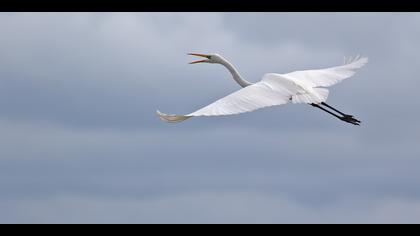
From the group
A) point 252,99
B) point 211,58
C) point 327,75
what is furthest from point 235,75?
point 252,99

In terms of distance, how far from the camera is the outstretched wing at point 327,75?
17703mm

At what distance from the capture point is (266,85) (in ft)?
54.6

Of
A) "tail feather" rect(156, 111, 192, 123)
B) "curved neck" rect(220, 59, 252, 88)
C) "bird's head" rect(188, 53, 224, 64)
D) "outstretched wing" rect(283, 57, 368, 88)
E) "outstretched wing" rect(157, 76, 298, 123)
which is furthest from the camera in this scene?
"bird's head" rect(188, 53, 224, 64)

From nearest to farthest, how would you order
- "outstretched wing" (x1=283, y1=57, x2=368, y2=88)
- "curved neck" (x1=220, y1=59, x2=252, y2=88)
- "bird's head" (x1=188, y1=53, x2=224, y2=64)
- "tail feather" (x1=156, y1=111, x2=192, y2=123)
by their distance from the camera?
"tail feather" (x1=156, y1=111, x2=192, y2=123) → "outstretched wing" (x1=283, y1=57, x2=368, y2=88) → "curved neck" (x1=220, y1=59, x2=252, y2=88) → "bird's head" (x1=188, y1=53, x2=224, y2=64)

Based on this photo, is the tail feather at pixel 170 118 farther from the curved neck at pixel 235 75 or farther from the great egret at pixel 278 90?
the curved neck at pixel 235 75

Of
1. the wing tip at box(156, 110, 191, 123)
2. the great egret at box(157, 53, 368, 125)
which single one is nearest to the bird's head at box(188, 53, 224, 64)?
the great egret at box(157, 53, 368, 125)

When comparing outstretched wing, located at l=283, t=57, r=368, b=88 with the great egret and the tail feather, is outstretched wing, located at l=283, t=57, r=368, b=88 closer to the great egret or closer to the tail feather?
the great egret

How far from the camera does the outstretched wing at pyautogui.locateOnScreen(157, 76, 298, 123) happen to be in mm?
14664

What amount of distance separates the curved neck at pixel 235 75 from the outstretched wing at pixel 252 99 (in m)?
0.92

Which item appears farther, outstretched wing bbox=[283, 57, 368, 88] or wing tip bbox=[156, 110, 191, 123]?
outstretched wing bbox=[283, 57, 368, 88]

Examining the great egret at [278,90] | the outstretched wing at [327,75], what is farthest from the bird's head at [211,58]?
the outstretched wing at [327,75]

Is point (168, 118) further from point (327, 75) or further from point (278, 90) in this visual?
point (327, 75)

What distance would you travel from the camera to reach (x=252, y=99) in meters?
15.7

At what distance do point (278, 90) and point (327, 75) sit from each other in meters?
2.00
